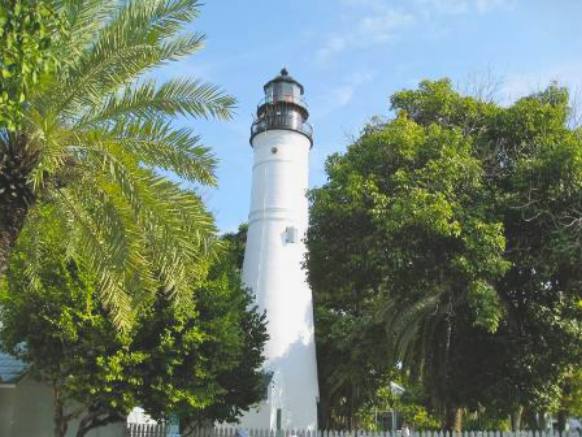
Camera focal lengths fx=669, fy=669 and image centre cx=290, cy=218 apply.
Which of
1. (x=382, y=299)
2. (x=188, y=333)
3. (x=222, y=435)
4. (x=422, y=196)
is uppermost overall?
(x=422, y=196)

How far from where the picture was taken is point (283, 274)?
26.7m

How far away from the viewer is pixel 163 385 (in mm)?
16891

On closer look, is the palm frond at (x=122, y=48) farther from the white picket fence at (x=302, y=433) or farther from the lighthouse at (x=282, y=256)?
the lighthouse at (x=282, y=256)

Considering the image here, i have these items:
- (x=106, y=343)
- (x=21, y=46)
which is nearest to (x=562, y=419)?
→ (x=106, y=343)

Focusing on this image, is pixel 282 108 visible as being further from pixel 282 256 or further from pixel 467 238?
pixel 467 238

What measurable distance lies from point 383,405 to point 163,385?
22997 millimetres

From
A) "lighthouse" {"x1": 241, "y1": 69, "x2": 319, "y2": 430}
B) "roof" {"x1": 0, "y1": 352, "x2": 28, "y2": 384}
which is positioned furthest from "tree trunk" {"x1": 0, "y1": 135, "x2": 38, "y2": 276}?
"lighthouse" {"x1": 241, "y1": 69, "x2": 319, "y2": 430}

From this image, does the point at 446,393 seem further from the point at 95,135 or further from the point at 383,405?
the point at 383,405

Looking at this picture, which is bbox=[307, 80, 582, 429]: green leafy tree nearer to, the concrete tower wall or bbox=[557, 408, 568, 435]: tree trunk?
the concrete tower wall

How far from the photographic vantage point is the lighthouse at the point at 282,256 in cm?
2553

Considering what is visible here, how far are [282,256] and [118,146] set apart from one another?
58.4 feet

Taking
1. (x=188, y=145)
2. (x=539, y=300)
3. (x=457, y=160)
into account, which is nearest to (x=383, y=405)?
(x=539, y=300)

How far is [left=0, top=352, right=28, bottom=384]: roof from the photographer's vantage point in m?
19.2

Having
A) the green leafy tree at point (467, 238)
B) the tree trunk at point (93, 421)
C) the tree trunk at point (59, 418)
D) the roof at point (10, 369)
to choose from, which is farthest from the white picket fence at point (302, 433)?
the roof at point (10, 369)
